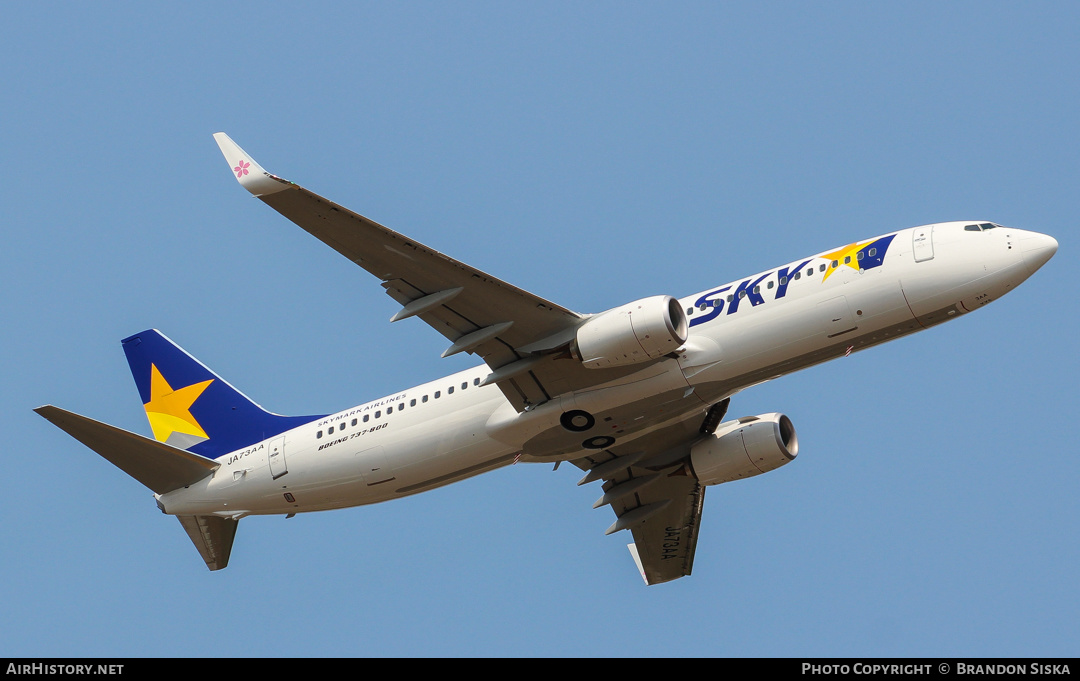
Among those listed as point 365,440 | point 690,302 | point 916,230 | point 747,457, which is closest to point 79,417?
point 365,440

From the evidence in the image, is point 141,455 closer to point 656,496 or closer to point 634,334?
point 634,334

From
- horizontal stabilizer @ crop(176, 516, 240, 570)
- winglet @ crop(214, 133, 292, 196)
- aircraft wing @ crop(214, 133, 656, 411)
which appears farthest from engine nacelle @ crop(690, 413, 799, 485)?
winglet @ crop(214, 133, 292, 196)

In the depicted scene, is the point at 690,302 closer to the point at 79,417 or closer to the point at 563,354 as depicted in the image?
the point at 563,354

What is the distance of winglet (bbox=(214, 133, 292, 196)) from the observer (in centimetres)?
2636

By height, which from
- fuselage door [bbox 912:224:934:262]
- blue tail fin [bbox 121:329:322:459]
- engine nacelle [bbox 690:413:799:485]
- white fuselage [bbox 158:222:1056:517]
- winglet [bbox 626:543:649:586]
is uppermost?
blue tail fin [bbox 121:329:322:459]

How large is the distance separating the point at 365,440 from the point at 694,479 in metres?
10.9

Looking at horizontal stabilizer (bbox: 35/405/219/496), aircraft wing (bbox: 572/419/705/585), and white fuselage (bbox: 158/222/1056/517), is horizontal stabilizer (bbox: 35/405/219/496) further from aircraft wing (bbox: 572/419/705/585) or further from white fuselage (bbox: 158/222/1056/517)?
aircraft wing (bbox: 572/419/705/585)

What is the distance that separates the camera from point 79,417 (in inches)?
1211

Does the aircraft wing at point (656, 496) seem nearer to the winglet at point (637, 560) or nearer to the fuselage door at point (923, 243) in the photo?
the winglet at point (637, 560)

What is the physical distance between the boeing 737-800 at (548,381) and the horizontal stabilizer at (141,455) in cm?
6

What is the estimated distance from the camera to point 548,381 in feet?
102

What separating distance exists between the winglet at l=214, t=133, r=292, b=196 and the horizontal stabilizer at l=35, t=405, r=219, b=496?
857 centimetres

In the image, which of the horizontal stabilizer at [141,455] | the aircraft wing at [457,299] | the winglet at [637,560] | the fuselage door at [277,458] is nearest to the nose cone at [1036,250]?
the aircraft wing at [457,299]

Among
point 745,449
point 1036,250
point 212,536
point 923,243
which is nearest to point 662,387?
point 745,449
